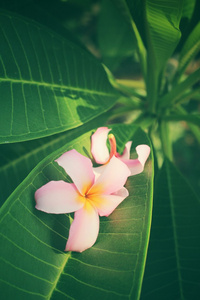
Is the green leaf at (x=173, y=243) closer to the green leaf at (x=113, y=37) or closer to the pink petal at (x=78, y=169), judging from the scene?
the pink petal at (x=78, y=169)

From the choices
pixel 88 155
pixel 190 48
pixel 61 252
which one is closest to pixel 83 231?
pixel 61 252

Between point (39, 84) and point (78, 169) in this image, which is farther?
point (39, 84)

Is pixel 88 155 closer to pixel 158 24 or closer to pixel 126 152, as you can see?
pixel 126 152

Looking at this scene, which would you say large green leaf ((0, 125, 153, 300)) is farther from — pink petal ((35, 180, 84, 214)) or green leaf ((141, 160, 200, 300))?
green leaf ((141, 160, 200, 300))

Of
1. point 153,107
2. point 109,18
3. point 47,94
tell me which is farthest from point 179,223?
point 109,18

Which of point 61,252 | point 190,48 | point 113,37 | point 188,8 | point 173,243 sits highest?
point 113,37

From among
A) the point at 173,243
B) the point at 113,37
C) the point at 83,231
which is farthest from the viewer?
the point at 113,37
